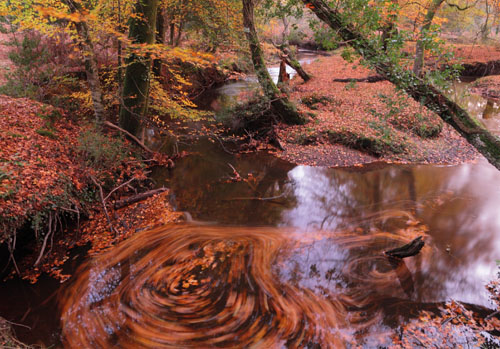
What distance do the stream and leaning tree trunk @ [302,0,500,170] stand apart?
14.9 inches

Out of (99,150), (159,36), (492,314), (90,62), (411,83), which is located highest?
(159,36)

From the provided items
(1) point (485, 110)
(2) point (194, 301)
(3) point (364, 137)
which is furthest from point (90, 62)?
(1) point (485, 110)

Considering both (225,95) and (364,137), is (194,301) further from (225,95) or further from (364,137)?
(225,95)

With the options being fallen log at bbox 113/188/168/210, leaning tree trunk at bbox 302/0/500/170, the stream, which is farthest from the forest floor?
fallen log at bbox 113/188/168/210

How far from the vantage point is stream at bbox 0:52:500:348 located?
4.00 m

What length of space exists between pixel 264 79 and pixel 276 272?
8.76 meters

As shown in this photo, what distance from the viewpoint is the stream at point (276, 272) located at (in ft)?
13.1

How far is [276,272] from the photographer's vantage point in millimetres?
5129

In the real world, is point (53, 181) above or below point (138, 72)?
below

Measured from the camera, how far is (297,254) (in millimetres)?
5609

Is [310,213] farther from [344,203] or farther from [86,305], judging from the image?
[86,305]

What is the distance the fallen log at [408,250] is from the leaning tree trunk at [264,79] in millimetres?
7686

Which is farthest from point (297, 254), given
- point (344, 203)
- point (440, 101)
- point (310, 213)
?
point (440, 101)

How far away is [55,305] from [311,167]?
8036 millimetres
